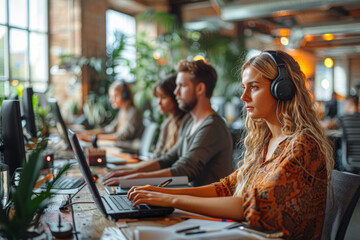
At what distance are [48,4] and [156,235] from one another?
5.72m

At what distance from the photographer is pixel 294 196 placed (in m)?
1.20

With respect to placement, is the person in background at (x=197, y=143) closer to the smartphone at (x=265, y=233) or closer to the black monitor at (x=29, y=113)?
the black monitor at (x=29, y=113)

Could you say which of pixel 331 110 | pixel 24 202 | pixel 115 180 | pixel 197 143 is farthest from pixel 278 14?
pixel 24 202

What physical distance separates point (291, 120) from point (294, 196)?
31cm

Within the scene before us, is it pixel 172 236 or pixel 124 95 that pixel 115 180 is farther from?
pixel 124 95

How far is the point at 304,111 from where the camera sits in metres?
1.38

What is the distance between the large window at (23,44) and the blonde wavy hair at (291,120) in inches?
156

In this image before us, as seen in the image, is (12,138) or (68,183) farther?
(68,183)

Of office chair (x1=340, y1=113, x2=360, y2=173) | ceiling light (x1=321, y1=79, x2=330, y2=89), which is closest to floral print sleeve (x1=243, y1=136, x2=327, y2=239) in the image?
office chair (x1=340, y1=113, x2=360, y2=173)

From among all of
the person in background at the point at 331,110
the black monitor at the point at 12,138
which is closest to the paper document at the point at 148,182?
the black monitor at the point at 12,138

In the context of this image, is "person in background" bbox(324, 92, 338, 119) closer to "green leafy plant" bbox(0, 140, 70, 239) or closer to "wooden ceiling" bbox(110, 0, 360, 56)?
"wooden ceiling" bbox(110, 0, 360, 56)

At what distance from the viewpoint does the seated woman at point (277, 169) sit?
47.1 inches

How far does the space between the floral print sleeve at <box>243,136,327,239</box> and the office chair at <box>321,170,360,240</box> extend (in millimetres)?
126

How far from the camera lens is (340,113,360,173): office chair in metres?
4.17
